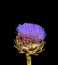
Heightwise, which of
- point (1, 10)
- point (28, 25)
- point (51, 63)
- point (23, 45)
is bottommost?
point (51, 63)

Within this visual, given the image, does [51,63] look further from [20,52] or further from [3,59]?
[3,59]

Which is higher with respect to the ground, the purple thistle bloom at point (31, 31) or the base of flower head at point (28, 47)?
the purple thistle bloom at point (31, 31)

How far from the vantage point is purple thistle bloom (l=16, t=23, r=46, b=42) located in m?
2.01

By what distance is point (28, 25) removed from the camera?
2.05 metres

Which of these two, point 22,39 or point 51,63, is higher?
point 22,39

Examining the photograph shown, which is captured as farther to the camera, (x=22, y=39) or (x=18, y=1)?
(x=18, y=1)

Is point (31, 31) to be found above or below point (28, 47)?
above

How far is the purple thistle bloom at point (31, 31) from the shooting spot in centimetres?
201

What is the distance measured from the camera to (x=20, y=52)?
6.64 feet

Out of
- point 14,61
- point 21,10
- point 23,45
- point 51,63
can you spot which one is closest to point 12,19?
point 21,10

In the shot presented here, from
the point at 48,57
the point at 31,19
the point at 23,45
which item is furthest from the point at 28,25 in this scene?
the point at 48,57

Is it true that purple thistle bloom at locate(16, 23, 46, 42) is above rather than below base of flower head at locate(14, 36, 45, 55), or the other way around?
above

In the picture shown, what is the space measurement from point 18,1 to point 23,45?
1.55 feet

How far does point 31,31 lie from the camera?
202cm
